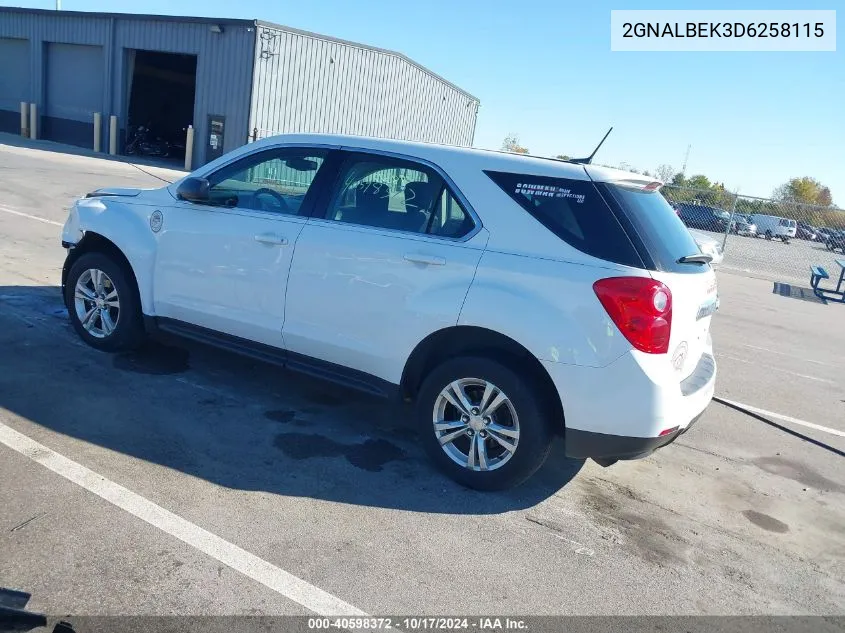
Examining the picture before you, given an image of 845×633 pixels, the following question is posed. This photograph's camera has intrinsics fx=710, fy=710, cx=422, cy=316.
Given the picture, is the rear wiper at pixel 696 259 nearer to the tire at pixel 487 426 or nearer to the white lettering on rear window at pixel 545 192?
the white lettering on rear window at pixel 545 192

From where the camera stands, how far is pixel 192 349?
19.5 ft

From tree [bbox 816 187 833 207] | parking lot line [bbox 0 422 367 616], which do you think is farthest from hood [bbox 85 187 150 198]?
tree [bbox 816 187 833 207]

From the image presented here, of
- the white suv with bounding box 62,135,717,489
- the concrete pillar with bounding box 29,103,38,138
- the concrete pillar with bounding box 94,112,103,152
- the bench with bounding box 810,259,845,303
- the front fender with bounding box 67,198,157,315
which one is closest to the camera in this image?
the white suv with bounding box 62,135,717,489

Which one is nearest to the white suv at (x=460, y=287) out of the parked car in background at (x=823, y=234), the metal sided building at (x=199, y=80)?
the metal sided building at (x=199, y=80)

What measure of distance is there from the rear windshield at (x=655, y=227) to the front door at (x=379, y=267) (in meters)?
0.78

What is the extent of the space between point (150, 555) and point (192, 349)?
3024 millimetres

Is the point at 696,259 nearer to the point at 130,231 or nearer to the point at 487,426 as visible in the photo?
the point at 487,426

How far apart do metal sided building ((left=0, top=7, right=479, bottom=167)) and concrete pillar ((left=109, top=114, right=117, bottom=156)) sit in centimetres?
35

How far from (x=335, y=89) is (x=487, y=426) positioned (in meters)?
28.2

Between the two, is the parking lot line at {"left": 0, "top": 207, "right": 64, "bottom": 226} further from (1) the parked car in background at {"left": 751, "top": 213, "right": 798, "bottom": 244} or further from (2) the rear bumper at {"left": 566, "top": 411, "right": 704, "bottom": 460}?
(1) the parked car in background at {"left": 751, "top": 213, "right": 798, "bottom": 244}

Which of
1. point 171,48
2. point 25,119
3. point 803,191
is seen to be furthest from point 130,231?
point 803,191

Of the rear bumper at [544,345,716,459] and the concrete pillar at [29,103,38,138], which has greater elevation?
the concrete pillar at [29,103,38,138]

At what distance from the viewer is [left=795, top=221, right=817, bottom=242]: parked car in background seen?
95.5 feet

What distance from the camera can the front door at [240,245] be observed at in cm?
464
